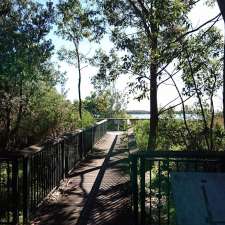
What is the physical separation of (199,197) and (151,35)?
17.9ft

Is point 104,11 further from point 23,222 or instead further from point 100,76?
point 23,222

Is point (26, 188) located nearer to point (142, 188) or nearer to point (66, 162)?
point (142, 188)

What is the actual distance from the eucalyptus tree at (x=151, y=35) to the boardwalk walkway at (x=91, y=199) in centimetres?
199

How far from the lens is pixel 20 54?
1560 cm

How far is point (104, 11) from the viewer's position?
14.0 m

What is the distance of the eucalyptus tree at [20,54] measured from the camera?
51.1 ft

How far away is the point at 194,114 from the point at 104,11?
3.88 meters

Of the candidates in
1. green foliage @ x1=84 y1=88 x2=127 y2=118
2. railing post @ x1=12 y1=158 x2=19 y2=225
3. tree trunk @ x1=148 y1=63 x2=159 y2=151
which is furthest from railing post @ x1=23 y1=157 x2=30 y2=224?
green foliage @ x1=84 y1=88 x2=127 y2=118

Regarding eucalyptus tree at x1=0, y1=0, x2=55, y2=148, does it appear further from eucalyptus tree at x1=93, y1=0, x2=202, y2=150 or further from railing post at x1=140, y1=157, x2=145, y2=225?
railing post at x1=140, y1=157, x2=145, y2=225

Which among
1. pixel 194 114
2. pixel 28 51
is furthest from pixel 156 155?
pixel 28 51

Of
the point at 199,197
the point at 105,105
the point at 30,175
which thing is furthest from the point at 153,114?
the point at 105,105

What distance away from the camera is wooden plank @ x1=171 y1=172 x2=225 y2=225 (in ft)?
17.9

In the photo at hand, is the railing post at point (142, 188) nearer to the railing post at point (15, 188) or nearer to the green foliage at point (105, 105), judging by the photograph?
the railing post at point (15, 188)

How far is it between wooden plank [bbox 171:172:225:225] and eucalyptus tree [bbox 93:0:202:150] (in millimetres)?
3284
